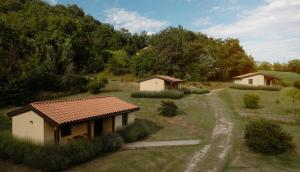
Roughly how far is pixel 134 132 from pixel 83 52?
53.0 metres

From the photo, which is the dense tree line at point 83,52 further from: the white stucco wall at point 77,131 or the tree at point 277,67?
the tree at point 277,67

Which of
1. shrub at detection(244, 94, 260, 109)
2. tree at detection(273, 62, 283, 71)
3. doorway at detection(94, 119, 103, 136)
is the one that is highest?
tree at detection(273, 62, 283, 71)

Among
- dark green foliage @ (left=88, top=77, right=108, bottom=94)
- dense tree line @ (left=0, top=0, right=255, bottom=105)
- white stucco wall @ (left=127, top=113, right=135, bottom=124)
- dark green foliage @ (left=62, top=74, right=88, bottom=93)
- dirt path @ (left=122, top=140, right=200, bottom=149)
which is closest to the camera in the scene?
dirt path @ (left=122, top=140, right=200, bottom=149)

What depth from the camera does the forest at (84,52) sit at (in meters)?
53.2

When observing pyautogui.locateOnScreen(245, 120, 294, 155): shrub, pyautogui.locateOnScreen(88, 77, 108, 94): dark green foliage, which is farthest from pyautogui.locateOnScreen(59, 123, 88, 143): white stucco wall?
pyautogui.locateOnScreen(88, 77, 108, 94): dark green foliage

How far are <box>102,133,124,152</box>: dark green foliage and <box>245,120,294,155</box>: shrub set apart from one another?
988 centimetres

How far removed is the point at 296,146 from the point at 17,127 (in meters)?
20.6

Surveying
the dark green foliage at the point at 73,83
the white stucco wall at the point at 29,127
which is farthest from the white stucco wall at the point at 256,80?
the white stucco wall at the point at 29,127

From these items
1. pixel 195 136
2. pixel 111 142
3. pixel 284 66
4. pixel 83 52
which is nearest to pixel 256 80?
pixel 195 136

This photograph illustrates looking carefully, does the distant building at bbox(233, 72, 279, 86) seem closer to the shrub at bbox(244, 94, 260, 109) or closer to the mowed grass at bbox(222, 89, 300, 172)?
the shrub at bbox(244, 94, 260, 109)

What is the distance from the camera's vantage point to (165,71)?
6738cm

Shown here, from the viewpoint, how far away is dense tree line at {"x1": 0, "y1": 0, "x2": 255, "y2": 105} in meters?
53.2

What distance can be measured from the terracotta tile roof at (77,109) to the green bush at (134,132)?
1.52 metres

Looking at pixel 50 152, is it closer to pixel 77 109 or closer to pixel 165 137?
pixel 77 109
